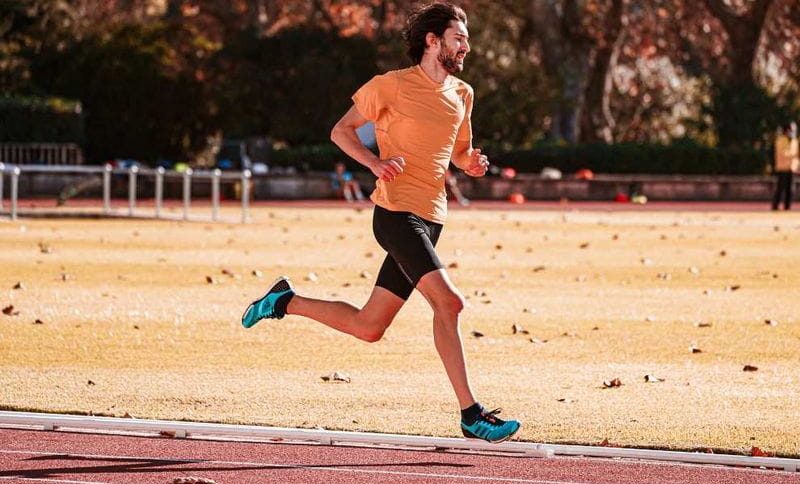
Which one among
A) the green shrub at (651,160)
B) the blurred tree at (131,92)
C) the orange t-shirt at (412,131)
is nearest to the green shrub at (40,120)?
the blurred tree at (131,92)

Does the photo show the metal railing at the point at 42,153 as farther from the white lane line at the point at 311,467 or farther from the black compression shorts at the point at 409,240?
the white lane line at the point at 311,467

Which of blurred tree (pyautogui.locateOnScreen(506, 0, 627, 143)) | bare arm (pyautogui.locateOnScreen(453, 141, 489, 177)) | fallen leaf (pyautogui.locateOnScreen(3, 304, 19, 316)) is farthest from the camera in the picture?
blurred tree (pyautogui.locateOnScreen(506, 0, 627, 143))

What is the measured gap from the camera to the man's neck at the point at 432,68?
8.16 m

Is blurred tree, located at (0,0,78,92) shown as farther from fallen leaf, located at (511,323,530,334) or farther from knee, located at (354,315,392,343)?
knee, located at (354,315,392,343)

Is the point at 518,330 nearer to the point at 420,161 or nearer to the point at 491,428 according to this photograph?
the point at 420,161

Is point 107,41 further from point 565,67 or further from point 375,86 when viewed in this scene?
point 375,86

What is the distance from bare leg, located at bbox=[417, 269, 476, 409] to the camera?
7.93 meters

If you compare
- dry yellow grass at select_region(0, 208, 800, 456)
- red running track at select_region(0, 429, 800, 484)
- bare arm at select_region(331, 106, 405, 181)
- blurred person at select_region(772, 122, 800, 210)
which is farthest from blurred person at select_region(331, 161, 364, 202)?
red running track at select_region(0, 429, 800, 484)

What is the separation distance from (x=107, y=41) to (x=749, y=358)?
35.4 metres

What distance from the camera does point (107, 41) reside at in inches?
1788

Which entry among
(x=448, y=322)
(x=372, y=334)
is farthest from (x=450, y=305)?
(x=372, y=334)

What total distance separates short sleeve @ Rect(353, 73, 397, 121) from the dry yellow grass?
150 cm

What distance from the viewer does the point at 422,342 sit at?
1252 centimetres

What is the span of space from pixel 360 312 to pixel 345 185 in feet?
108
